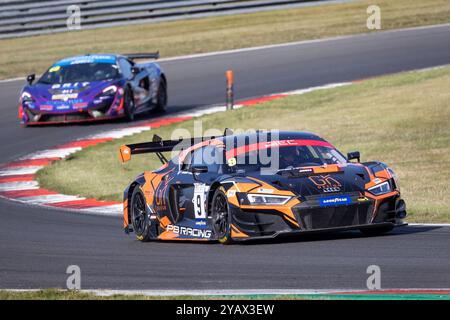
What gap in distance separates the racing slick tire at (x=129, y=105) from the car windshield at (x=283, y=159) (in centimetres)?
1147

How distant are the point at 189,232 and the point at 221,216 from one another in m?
0.63

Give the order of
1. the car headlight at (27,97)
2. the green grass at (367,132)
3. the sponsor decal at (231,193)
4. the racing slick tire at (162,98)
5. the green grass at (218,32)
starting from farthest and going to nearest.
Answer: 1. the green grass at (218,32)
2. the racing slick tire at (162,98)
3. the car headlight at (27,97)
4. the green grass at (367,132)
5. the sponsor decal at (231,193)

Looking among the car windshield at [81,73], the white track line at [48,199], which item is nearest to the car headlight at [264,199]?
the white track line at [48,199]

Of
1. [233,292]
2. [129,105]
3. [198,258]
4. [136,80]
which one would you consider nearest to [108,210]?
[198,258]

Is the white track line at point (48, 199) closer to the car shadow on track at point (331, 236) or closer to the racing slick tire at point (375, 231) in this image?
the car shadow on track at point (331, 236)

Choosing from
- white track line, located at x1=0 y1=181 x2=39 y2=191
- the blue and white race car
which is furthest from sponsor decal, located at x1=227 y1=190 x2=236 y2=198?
the blue and white race car

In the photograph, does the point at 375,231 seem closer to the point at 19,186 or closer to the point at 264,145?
the point at 264,145

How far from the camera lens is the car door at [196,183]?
38.9 ft

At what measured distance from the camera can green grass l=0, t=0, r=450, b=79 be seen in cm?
3397

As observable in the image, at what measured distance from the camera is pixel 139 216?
13008 mm

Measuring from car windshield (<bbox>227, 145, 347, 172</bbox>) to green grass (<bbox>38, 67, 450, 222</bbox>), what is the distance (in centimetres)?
155

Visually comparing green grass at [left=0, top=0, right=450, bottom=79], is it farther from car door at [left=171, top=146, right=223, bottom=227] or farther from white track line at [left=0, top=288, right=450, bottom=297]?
white track line at [left=0, top=288, right=450, bottom=297]

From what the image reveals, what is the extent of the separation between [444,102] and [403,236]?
10.6 m

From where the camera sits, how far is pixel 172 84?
28.6 meters
